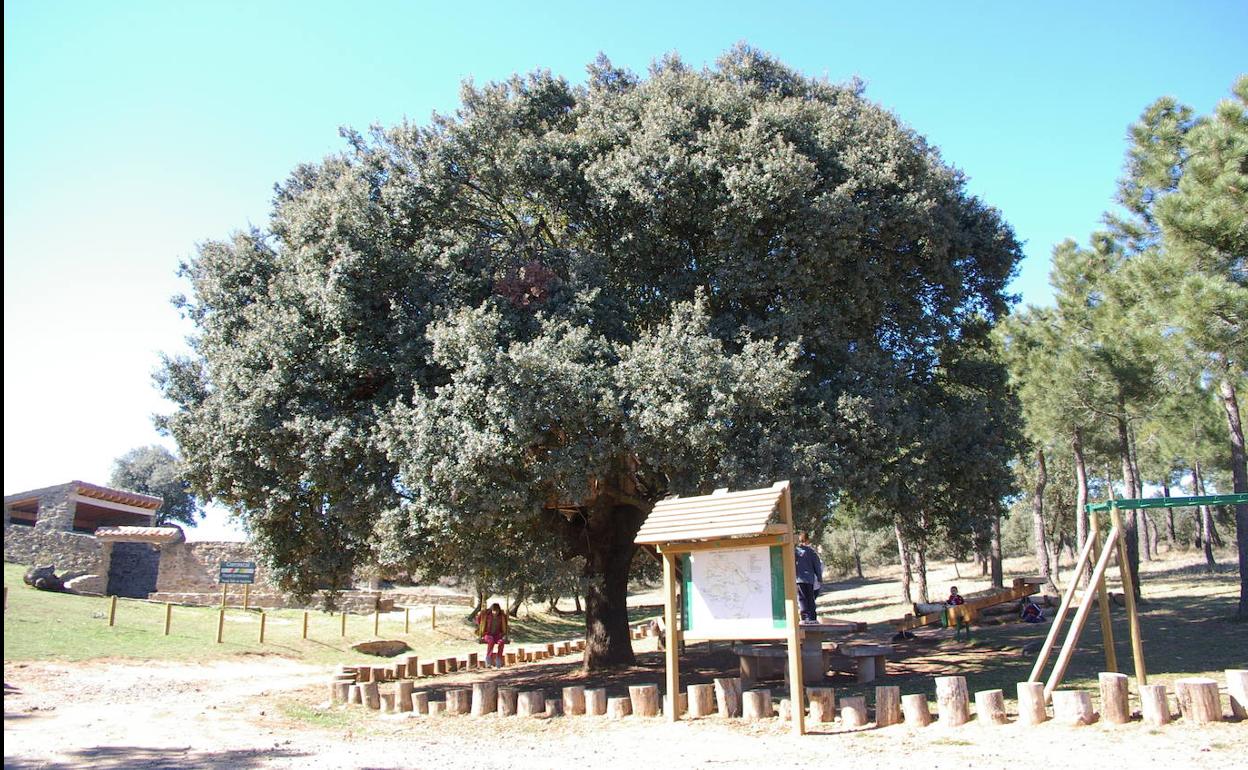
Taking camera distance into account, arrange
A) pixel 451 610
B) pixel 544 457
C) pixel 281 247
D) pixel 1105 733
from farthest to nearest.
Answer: pixel 451 610, pixel 281 247, pixel 544 457, pixel 1105 733

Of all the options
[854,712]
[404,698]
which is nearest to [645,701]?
[854,712]

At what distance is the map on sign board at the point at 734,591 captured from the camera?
9.41m

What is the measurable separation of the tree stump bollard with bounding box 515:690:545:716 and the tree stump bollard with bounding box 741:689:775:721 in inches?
115

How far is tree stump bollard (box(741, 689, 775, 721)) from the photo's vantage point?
974cm

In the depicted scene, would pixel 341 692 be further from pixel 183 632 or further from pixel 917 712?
pixel 183 632

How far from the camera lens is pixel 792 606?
9.13m

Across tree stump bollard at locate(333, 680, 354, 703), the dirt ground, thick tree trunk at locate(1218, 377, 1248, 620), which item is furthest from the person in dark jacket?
thick tree trunk at locate(1218, 377, 1248, 620)

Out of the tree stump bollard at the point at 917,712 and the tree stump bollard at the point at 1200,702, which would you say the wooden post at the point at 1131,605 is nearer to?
the tree stump bollard at the point at 1200,702

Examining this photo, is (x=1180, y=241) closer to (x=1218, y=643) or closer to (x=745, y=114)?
(x=1218, y=643)

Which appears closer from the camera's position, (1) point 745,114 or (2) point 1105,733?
(2) point 1105,733

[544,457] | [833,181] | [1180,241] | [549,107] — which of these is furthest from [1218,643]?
[549,107]

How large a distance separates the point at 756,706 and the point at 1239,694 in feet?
15.8

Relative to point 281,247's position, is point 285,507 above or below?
below

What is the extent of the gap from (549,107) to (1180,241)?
38.0 feet
